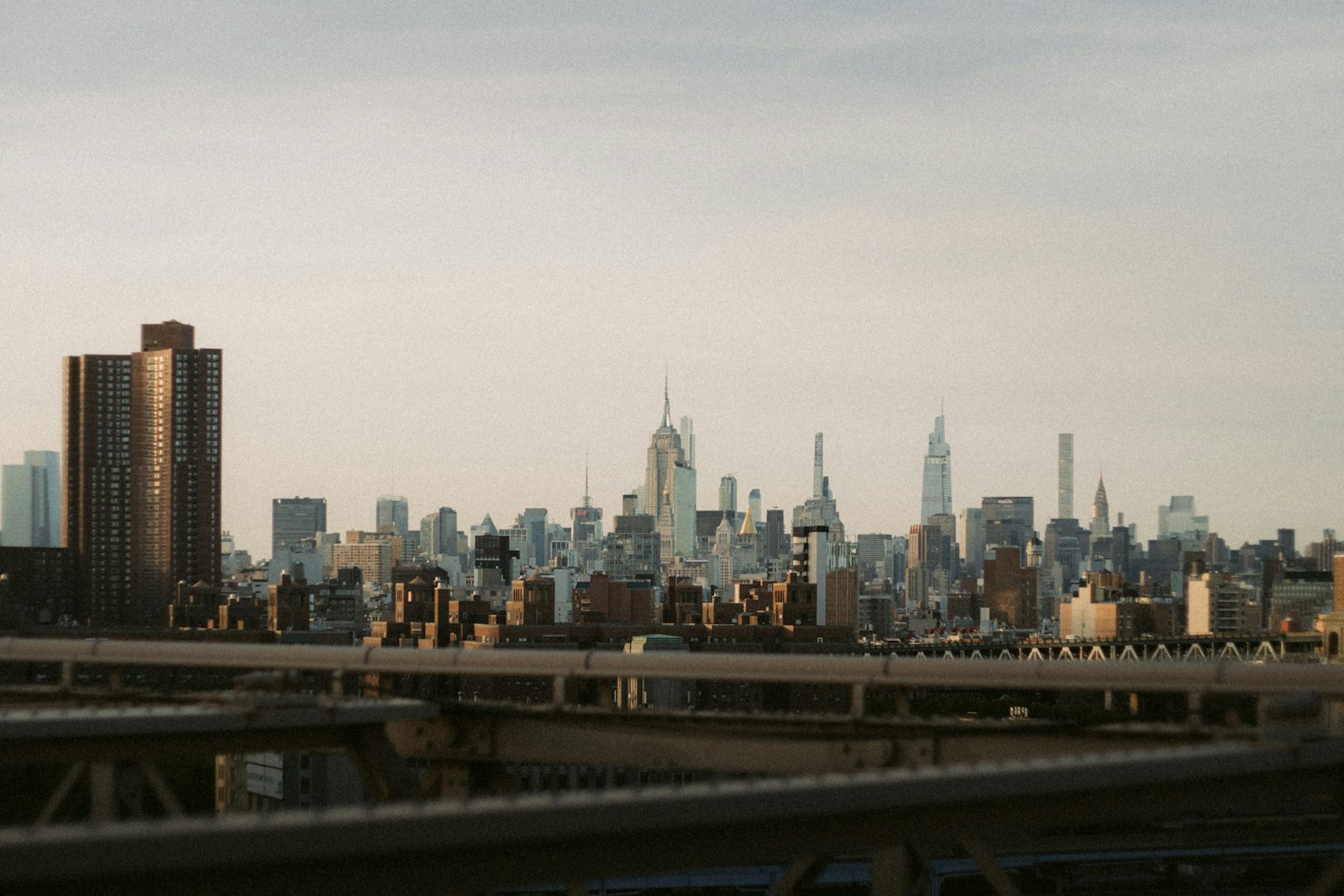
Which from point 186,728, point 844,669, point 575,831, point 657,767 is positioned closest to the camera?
point 575,831

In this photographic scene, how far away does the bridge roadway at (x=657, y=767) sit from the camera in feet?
31.9

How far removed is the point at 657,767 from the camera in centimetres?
A: 1880

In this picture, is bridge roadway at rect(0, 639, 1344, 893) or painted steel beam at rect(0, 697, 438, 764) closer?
bridge roadway at rect(0, 639, 1344, 893)

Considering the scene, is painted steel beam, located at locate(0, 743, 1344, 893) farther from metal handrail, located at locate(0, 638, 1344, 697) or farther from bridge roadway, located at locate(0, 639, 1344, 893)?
metal handrail, located at locate(0, 638, 1344, 697)

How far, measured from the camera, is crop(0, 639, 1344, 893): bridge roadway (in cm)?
972

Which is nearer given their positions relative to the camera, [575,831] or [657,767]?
[575,831]

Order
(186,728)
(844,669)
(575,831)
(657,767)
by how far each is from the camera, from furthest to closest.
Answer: (844,669), (657,767), (186,728), (575,831)

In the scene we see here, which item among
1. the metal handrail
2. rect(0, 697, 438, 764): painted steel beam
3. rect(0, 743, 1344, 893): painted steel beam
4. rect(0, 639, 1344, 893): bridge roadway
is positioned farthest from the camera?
the metal handrail

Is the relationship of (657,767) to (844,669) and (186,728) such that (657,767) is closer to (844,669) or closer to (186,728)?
(844,669)

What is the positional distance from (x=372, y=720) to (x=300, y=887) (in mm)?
8442

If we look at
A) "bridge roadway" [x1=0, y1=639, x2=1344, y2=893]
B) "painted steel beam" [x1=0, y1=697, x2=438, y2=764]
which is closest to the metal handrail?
"bridge roadway" [x1=0, y1=639, x2=1344, y2=893]

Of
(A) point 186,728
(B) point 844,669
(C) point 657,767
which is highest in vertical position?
(B) point 844,669

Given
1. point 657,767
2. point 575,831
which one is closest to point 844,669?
point 657,767

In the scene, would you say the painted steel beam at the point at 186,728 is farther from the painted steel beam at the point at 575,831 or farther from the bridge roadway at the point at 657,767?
the painted steel beam at the point at 575,831
